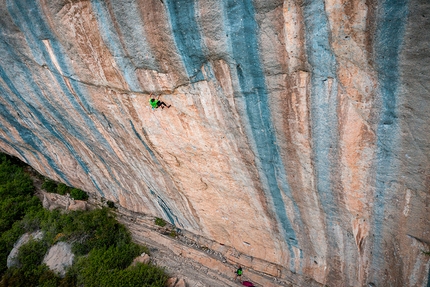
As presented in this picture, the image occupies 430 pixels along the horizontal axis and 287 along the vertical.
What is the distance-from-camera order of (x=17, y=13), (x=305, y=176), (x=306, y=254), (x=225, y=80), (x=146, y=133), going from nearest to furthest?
(x=225, y=80)
(x=17, y=13)
(x=305, y=176)
(x=146, y=133)
(x=306, y=254)

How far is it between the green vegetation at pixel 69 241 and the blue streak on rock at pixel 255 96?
15.1ft

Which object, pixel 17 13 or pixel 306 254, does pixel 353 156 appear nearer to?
pixel 306 254

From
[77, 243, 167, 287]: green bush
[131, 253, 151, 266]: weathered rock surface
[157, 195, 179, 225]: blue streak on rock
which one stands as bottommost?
[131, 253, 151, 266]: weathered rock surface

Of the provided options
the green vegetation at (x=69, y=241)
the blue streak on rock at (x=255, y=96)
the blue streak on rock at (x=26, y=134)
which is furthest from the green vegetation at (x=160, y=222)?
the blue streak on rock at (x=255, y=96)

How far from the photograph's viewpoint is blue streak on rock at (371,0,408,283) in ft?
9.46

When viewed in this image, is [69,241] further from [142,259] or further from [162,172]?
[162,172]

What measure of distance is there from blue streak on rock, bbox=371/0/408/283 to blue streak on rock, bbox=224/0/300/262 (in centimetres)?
132

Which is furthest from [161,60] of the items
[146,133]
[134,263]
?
[134,263]

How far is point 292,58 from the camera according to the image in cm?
352

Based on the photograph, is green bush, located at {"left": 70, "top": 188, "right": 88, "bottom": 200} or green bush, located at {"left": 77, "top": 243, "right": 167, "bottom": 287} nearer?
green bush, located at {"left": 77, "top": 243, "right": 167, "bottom": 287}

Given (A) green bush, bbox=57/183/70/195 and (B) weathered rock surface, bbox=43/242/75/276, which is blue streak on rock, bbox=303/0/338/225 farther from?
(A) green bush, bbox=57/183/70/195

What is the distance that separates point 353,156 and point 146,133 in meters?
3.52

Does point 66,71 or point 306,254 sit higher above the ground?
point 66,71

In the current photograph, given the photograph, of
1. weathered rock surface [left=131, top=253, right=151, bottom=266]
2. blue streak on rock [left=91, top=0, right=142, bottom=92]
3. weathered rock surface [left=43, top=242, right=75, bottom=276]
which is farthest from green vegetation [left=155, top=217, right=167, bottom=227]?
blue streak on rock [left=91, top=0, right=142, bottom=92]
